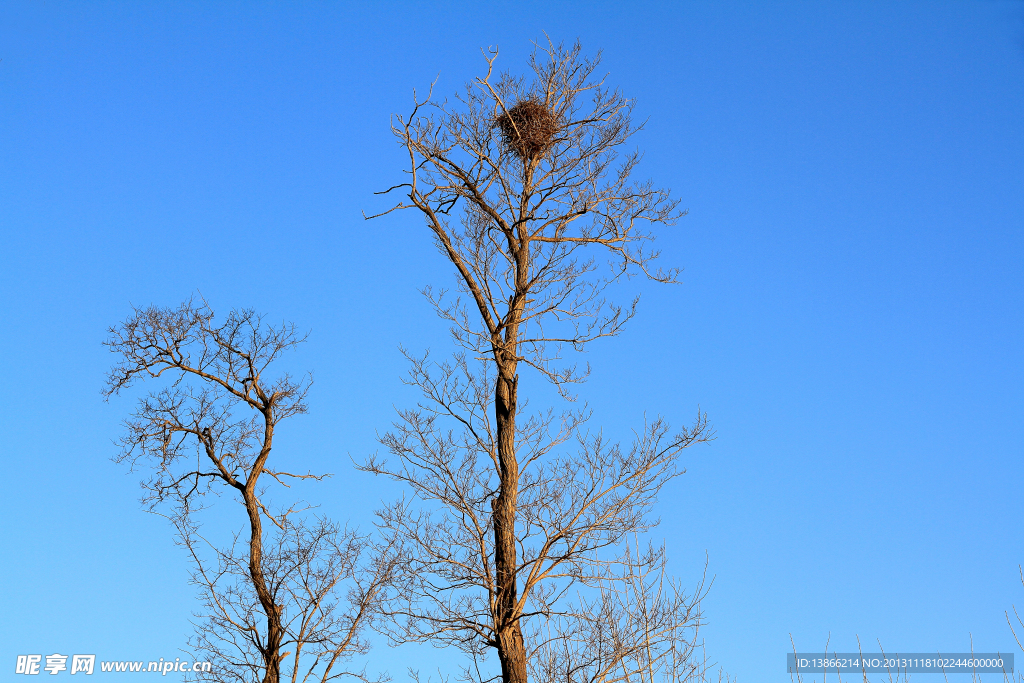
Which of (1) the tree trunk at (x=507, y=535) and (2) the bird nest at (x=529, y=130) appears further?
(2) the bird nest at (x=529, y=130)

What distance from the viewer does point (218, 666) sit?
8.66 m

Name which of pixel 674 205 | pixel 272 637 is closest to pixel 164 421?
pixel 272 637

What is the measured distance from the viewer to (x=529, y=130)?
25.9 feet

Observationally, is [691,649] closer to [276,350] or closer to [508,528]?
[508,528]

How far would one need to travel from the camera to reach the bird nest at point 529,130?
7.89 m

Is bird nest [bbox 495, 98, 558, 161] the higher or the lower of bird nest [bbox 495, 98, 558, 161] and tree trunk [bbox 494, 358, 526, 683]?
the higher

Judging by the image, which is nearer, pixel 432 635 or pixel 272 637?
pixel 432 635

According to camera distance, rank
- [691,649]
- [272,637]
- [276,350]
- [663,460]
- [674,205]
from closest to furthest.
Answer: [691,649]
[663,460]
[674,205]
[272,637]
[276,350]

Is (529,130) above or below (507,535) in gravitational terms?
above

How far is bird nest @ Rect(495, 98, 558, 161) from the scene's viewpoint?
7895 millimetres

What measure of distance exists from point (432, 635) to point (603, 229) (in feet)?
13.3

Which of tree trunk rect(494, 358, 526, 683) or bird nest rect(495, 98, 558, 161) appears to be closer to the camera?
tree trunk rect(494, 358, 526, 683)

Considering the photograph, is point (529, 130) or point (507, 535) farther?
point (529, 130)

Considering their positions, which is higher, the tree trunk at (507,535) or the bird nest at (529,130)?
the bird nest at (529,130)
